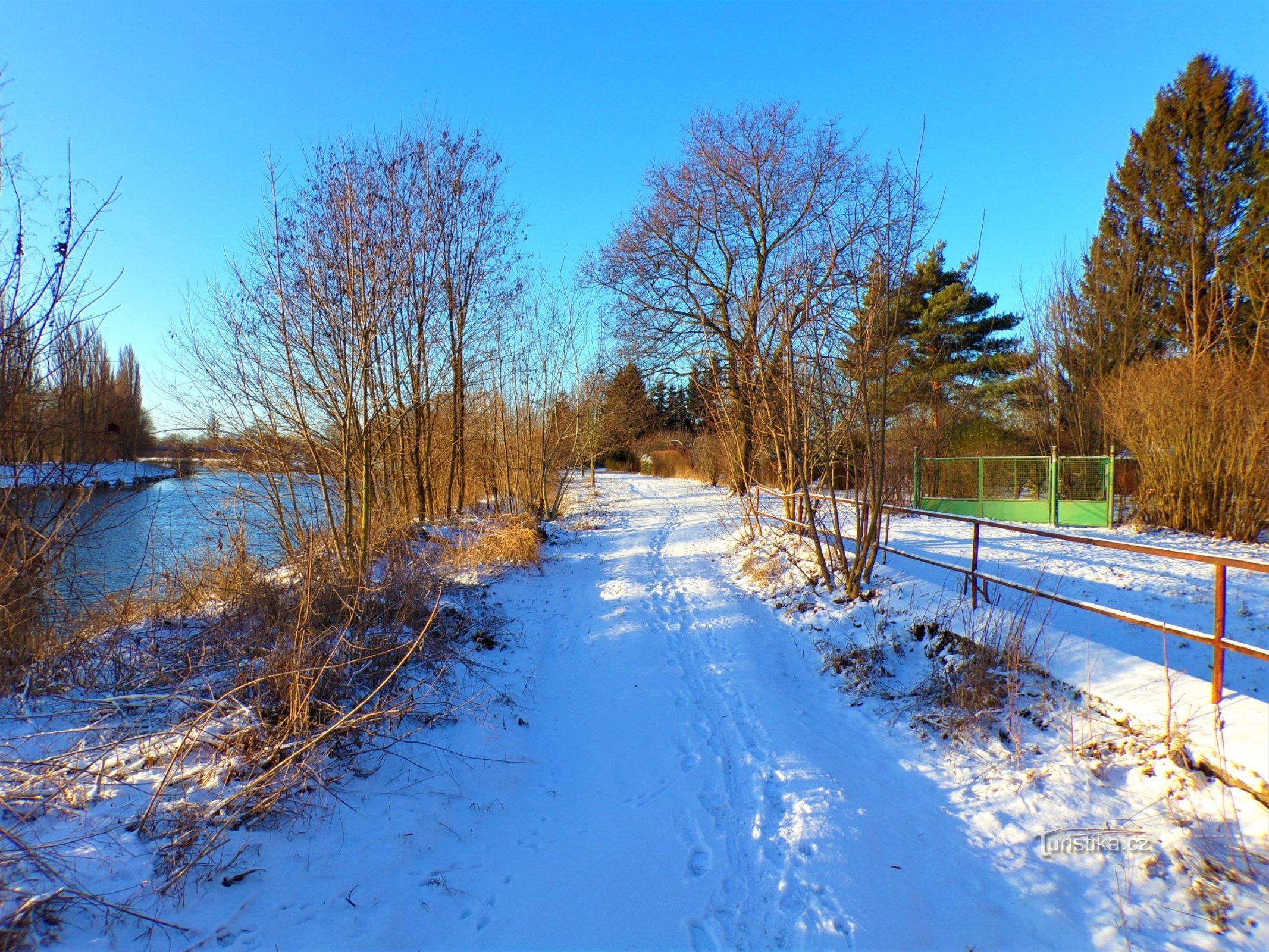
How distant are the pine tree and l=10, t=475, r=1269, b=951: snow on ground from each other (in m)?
21.2

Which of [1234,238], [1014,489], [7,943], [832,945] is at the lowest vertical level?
[832,945]

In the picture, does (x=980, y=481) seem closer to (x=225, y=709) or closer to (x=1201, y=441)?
(x=1201, y=441)

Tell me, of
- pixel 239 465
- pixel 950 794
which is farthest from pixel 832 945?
pixel 239 465

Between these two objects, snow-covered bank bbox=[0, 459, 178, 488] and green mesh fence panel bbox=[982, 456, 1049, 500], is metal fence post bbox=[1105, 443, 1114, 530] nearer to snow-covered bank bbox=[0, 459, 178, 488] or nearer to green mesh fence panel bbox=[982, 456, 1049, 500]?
green mesh fence panel bbox=[982, 456, 1049, 500]

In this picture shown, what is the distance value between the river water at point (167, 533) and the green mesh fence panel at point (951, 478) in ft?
53.8

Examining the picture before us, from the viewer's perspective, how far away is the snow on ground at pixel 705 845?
2475 millimetres

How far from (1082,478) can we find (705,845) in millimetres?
16748

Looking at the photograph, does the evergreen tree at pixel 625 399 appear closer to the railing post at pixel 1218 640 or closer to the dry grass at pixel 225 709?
the dry grass at pixel 225 709

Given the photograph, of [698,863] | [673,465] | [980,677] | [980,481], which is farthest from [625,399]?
[673,465]

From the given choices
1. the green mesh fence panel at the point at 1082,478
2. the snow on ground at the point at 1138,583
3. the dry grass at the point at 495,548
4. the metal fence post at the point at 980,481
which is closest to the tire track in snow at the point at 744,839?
the snow on ground at the point at 1138,583

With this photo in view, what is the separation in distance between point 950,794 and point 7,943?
4.18 m

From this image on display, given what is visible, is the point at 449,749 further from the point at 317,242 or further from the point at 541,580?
the point at 317,242

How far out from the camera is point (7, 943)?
206 cm

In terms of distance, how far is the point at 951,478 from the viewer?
17.7 meters
